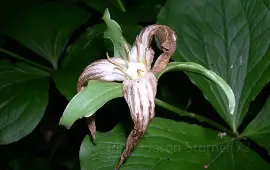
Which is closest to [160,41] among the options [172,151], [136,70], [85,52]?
[136,70]

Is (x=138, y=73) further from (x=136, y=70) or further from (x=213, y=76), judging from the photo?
(x=213, y=76)

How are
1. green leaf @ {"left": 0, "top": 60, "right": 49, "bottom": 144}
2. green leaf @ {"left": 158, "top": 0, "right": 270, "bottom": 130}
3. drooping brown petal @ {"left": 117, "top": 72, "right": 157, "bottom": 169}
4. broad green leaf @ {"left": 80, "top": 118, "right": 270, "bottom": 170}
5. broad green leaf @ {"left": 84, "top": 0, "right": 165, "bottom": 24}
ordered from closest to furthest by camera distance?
drooping brown petal @ {"left": 117, "top": 72, "right": 157, "bottom": 169}, broad green leaf @ {"left": 80, "top": 118, "right": 270, "bottom": 170}, green leaf @ {"left": 158, "top": 0, "right": 270, "bottom": 130}, green leaf @ {"left": 0, "top": 60, "right": 49, "bottom": 144}, broad green leaf @ {"left": 84, "top": 0, "right": 165, "bottom": 24}

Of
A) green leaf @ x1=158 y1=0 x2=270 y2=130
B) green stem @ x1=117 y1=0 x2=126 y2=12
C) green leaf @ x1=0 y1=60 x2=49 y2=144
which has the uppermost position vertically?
green leaf @ x1=158 y1=0 x2=270 y2=130

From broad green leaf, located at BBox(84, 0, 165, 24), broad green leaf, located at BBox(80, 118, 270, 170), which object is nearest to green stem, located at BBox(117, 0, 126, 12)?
broad green leaf, located at BBox(84, 0, 165, 24)

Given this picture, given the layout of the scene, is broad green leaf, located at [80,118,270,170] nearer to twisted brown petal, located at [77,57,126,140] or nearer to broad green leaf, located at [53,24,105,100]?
twisted brown petal, located at [77,57,126,140]

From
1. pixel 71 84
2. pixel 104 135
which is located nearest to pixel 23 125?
pixel 71 84

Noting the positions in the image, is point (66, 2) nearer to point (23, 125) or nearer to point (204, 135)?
point (23, 125)

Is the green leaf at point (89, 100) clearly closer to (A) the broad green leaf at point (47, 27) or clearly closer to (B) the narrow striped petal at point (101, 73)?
(B) the narrow striped petal at point (101, 73)

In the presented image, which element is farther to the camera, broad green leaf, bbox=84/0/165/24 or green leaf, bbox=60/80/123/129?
broad green leaf, bbox=84/0/165/24
